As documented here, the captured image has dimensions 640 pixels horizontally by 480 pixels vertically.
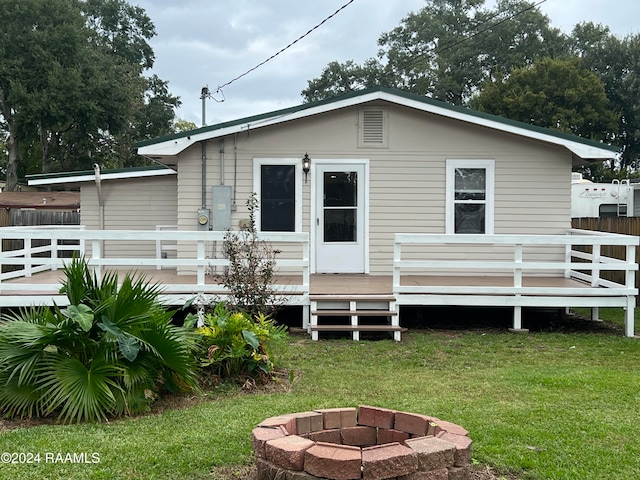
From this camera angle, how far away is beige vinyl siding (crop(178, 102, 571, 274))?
10.0 m

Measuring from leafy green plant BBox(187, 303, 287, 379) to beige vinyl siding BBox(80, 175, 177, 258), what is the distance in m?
7.04

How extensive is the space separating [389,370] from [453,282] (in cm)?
328

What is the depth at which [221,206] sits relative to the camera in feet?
32.8

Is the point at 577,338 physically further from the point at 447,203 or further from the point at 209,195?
the point at 209,195

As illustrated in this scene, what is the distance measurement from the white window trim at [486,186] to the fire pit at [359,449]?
677 cm

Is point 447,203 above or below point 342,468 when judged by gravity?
above

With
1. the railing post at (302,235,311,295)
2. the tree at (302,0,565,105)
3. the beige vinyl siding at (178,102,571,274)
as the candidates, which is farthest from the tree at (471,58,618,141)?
the railing post at (302,235,311,295)

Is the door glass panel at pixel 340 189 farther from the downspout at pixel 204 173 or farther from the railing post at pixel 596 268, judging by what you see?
the railing post at pixel 596 268

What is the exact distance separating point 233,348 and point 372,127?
18.0 feet

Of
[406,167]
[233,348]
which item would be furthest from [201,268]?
[406,167]

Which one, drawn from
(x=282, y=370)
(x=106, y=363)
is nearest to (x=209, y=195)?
(x=282, y=370)

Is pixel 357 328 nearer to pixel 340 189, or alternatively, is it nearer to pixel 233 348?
pixel 233 348

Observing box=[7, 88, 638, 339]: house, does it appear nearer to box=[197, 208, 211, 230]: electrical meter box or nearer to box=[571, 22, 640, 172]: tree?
box=[197, 208, 211, 230]: electrical meter box

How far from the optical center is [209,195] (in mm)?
10016
